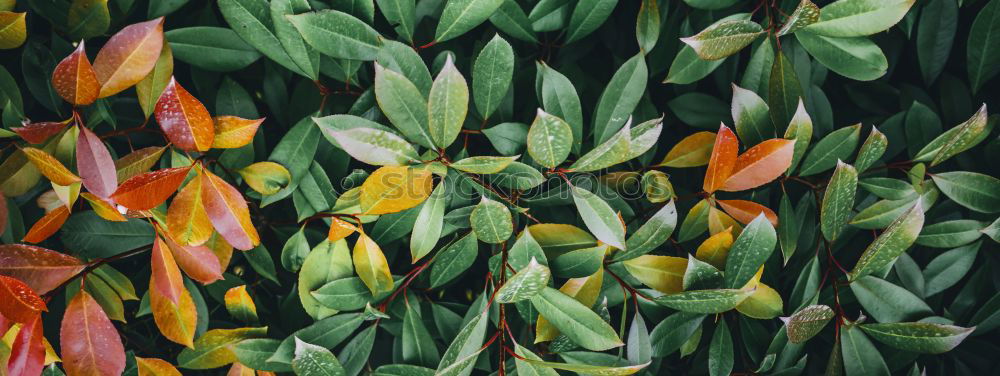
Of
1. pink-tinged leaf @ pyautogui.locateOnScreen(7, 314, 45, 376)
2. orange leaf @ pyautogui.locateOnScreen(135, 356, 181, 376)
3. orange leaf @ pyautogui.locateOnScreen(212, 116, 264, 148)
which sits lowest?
orange leaf @ pyautogui.locateOnScreen(135, 356, 181, 376)

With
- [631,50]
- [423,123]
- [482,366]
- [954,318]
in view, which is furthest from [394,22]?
[954,318]

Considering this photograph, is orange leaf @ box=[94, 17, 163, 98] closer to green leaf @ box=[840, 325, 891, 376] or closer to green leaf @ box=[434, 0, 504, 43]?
green leaf @ box=[434, 0, 504, 43]

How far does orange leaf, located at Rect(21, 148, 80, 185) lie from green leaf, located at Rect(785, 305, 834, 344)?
0.66m

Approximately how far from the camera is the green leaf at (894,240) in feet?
2.01

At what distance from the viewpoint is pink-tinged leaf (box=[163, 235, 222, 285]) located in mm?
623

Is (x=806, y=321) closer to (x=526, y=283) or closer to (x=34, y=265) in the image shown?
(x=526, y=283)

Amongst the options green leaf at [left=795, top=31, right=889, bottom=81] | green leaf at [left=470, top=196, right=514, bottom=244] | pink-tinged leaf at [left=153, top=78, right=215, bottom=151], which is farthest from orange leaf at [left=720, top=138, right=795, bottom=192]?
pink-tinged leaf at [left=153, top=78, right=215, bottom=151]

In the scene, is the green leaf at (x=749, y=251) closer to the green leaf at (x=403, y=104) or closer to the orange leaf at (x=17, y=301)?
the green leaf at (x=403, y=104)

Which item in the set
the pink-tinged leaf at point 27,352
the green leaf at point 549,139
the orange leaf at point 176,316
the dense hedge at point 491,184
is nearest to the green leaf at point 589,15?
the dense hedge at point 491,184

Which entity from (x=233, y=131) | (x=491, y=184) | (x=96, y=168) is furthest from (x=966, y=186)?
(x=96, y=168)

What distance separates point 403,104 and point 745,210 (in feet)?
1.11

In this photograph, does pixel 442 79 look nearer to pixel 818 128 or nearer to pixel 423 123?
pixel 423 123

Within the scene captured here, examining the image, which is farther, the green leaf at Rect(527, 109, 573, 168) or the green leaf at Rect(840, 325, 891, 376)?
the green leaf at Rect(840, 325, 891, 376)

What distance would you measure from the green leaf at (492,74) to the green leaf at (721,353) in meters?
0.33
